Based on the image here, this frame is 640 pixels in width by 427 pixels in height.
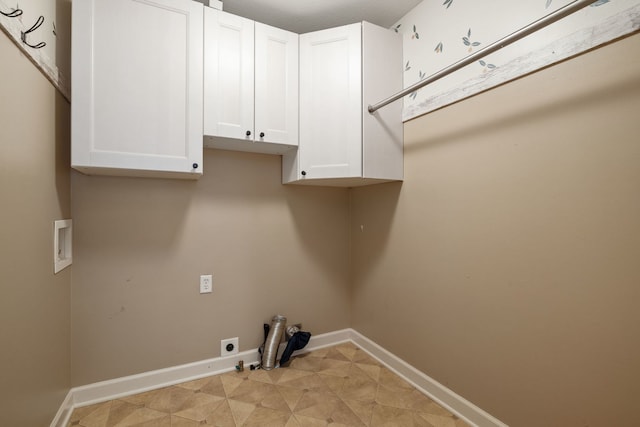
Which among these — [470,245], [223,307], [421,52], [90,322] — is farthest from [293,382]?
[421,52]

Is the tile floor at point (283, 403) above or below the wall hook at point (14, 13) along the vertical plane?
below

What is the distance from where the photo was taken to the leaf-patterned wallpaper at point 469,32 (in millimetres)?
1197

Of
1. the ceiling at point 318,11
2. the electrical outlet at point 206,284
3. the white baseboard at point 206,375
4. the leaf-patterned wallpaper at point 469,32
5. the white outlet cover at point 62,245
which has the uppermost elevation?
the ceiling at point 318,11

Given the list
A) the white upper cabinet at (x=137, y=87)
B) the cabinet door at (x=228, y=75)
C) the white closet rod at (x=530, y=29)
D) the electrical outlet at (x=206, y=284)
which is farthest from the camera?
the electrical outlet at (x=206, y=284)

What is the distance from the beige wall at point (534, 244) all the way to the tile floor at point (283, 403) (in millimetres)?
243

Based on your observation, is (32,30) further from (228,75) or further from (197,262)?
(197,262)

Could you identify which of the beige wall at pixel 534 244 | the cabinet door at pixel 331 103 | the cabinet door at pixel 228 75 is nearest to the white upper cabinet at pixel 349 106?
the cabinet door at pixel 331 103

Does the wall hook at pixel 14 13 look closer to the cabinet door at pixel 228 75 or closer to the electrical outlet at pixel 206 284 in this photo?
the cabinet door at pixel 228 75

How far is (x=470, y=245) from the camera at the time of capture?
1.59 metres

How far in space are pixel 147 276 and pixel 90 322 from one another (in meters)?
0.38

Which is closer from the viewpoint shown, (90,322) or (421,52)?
(90,322)

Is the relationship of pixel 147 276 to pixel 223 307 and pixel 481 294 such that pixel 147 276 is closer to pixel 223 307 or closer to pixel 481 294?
pixel 223 307

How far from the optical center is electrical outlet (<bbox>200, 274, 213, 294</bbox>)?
204 cm

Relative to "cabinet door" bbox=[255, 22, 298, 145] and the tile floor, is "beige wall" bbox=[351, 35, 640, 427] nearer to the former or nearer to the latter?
the tile floor
